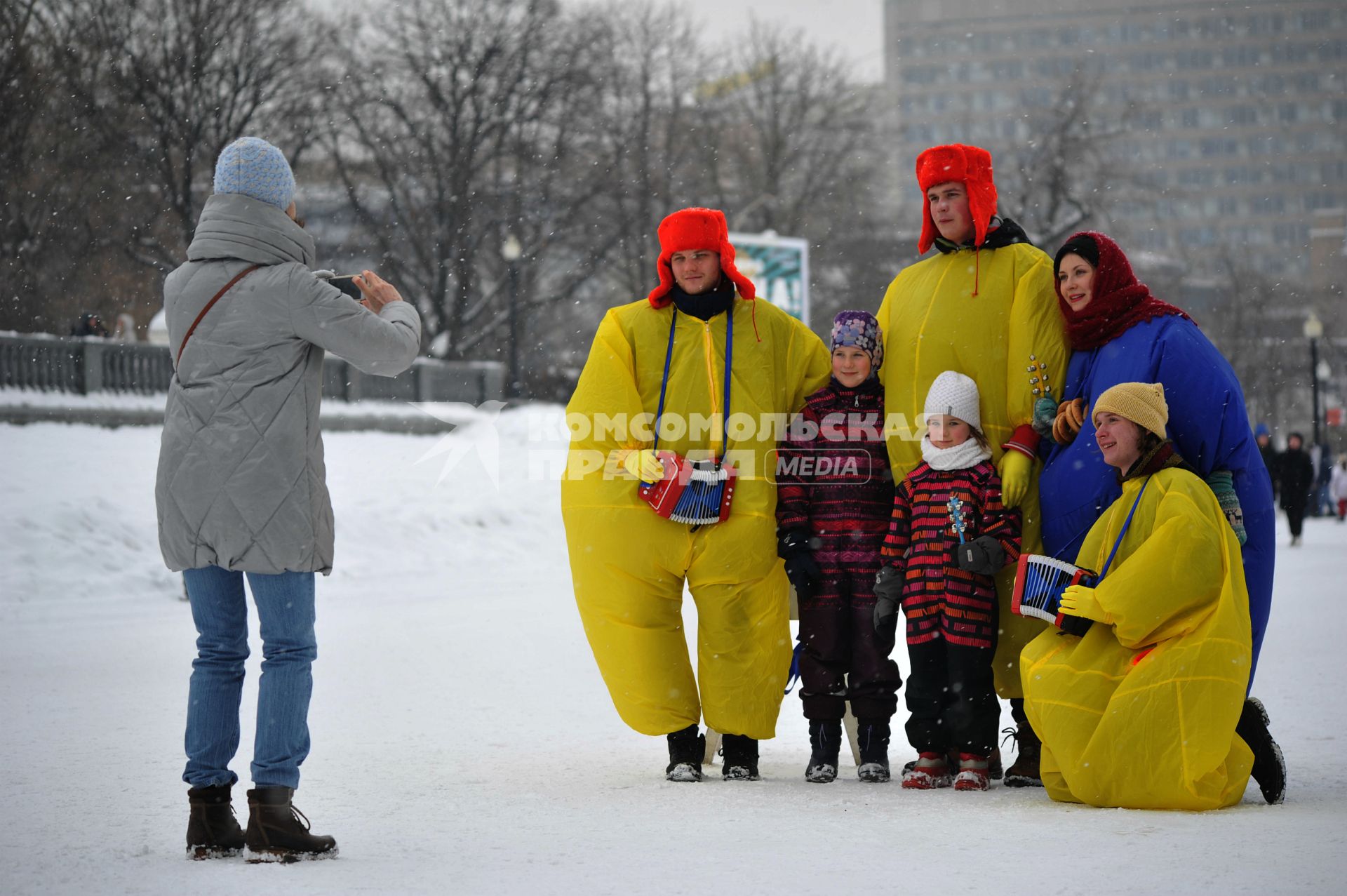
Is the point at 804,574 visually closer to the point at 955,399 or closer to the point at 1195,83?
the point at 955,399

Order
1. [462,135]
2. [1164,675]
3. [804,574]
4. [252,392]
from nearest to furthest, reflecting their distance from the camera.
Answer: [252,392] < [1164,675] < [804,574] < [462,135]

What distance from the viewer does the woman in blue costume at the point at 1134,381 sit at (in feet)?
15.7

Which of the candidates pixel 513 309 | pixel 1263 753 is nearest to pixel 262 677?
pixel 1263 753

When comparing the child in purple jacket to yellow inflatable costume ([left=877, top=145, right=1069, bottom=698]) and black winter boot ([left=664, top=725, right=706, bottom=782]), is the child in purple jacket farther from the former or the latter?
black winter boot ([left=664, top=725, right=706, bottom=782])

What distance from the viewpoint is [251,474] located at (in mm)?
3857

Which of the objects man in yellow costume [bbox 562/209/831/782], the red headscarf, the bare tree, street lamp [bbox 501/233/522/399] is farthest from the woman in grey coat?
the bare tree

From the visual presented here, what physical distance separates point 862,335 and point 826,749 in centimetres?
143

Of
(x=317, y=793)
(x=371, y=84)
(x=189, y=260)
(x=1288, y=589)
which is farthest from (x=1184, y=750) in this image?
(x=371, y=84)

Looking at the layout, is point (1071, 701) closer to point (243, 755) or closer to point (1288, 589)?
point (243, 755)

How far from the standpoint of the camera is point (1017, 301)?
16.9 feet

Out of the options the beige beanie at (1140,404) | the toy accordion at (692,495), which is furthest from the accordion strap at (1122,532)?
the toy accordion at (692,495)

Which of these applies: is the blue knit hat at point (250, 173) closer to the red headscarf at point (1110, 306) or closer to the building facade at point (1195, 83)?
the red headscarf at point (1110, 306)

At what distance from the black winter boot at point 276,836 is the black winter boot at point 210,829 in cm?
7

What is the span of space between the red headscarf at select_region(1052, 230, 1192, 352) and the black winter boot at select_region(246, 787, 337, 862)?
2901mm
